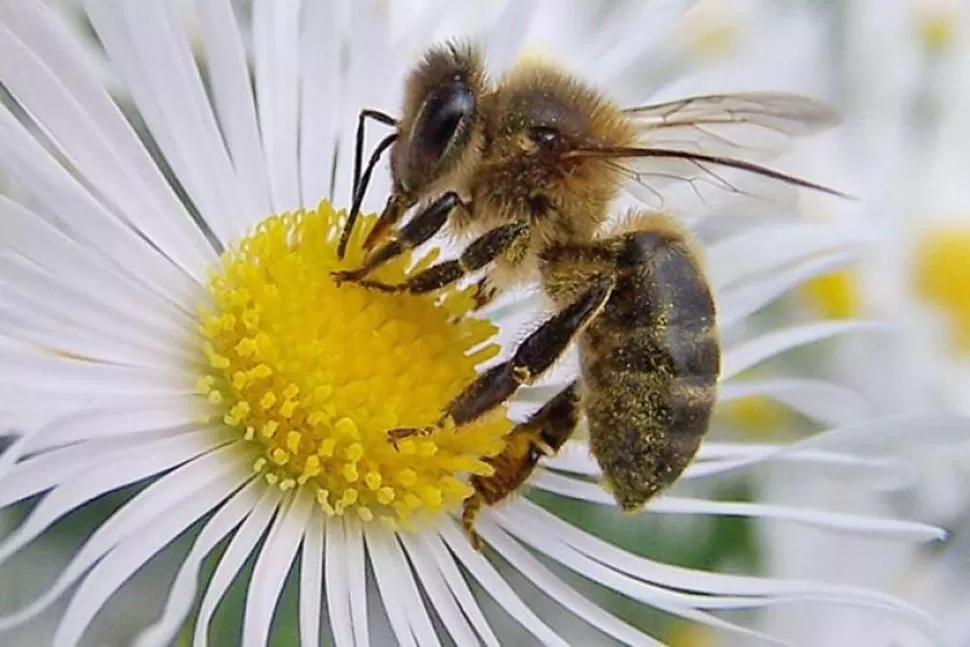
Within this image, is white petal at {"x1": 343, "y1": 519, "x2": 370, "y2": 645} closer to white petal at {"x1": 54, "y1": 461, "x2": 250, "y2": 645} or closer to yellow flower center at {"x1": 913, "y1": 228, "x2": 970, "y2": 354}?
white petal at {"x1": 54, "y1": 461, "x2": 250, "y2": 645}

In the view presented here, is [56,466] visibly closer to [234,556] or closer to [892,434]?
[234,556]

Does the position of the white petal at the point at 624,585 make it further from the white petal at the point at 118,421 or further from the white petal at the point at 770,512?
the white petal at the point at 118,421

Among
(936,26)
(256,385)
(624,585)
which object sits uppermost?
(936,26)

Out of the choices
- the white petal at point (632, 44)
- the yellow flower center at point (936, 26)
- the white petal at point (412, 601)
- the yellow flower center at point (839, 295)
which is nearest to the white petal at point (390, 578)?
the white petal at point (412, 601)

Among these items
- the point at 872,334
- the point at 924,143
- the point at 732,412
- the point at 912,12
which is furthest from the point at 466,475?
the point at 912,12

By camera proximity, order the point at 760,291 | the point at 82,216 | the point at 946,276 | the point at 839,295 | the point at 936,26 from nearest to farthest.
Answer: the point at 82,216 → the point at 760,291 → the point at 839,295 → the point at 946,276 → the point at 936,26

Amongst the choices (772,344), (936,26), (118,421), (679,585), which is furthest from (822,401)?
(936,26)
